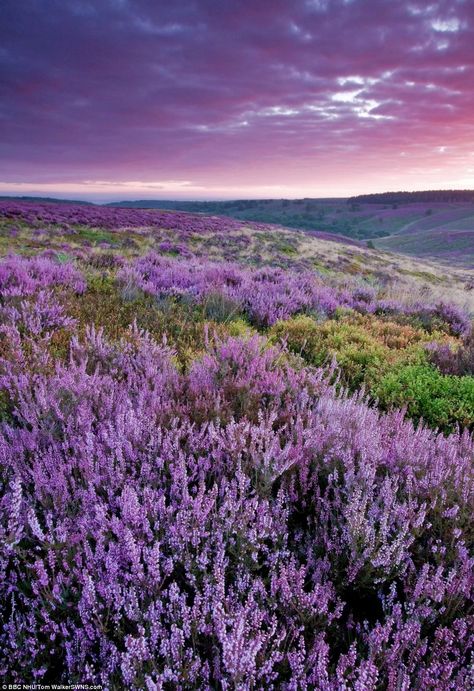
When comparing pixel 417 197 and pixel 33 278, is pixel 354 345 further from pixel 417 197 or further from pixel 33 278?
pixel 417 197

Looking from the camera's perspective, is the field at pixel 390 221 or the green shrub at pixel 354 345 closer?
the green shrub at pixel 354 345

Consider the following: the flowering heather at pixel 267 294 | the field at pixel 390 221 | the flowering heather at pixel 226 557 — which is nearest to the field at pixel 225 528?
the flowering heather at pixel 226 557

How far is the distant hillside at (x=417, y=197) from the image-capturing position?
141125mm

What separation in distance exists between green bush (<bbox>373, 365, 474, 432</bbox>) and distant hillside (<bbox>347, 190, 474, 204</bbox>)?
153626 millimetres

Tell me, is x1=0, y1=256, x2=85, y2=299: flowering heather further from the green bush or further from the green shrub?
the green bush

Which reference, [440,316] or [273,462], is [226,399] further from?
[440,316]

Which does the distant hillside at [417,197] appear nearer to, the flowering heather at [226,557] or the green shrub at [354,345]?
the green shrub at [354,345]

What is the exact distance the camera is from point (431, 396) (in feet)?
13.5

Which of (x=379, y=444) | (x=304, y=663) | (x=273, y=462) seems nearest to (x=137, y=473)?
(x=273, y=462)

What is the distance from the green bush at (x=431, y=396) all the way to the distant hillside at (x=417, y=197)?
504 feet

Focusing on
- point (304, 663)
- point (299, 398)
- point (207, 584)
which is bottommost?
point (304, 663)

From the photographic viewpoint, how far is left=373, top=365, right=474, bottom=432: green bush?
12.4 feet

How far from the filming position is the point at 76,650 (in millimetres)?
1480

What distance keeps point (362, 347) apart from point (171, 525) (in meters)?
4.16
